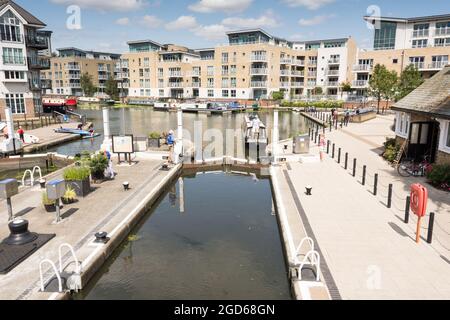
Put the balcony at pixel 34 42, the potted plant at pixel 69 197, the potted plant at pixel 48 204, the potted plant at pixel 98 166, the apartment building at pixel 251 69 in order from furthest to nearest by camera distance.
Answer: the apartment building at pixel 251 69
the balcony at pixel 34 42
the potted plant at pixel 98 166
the potted plant at pixel 69 197
the potted plant at pixel 48 204

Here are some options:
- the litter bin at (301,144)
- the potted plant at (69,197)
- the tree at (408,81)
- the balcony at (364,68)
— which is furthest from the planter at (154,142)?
the balcony at (364,68)

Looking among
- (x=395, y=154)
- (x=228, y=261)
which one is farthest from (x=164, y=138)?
(x=228, y=261)

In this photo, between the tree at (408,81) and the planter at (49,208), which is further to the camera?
the tree at (408,81)

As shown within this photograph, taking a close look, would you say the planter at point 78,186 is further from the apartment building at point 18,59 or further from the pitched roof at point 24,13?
the pitched roof at point 24,13

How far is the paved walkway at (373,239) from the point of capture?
822cm

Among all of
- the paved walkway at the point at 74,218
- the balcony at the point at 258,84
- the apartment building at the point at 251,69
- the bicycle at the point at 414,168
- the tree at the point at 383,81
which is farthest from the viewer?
the balcony at the point at 258,84

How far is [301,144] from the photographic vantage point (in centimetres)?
2503

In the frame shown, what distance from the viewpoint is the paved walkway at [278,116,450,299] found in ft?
27.0

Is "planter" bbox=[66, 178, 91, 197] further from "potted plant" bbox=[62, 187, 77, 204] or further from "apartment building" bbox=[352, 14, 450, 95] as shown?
"apartment building" bbox=[352, 14, 450, 95]

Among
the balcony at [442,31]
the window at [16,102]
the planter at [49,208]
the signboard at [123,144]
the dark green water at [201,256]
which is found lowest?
the dark green water at [201,256]

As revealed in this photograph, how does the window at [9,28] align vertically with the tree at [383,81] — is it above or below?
above

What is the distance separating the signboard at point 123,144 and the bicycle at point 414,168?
50.5ft

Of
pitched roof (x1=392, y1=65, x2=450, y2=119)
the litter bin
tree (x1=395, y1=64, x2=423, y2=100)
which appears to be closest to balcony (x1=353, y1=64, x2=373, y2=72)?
tree (x1=395, y1=64, x2=423, y2=100)

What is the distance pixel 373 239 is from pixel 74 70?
377ft
